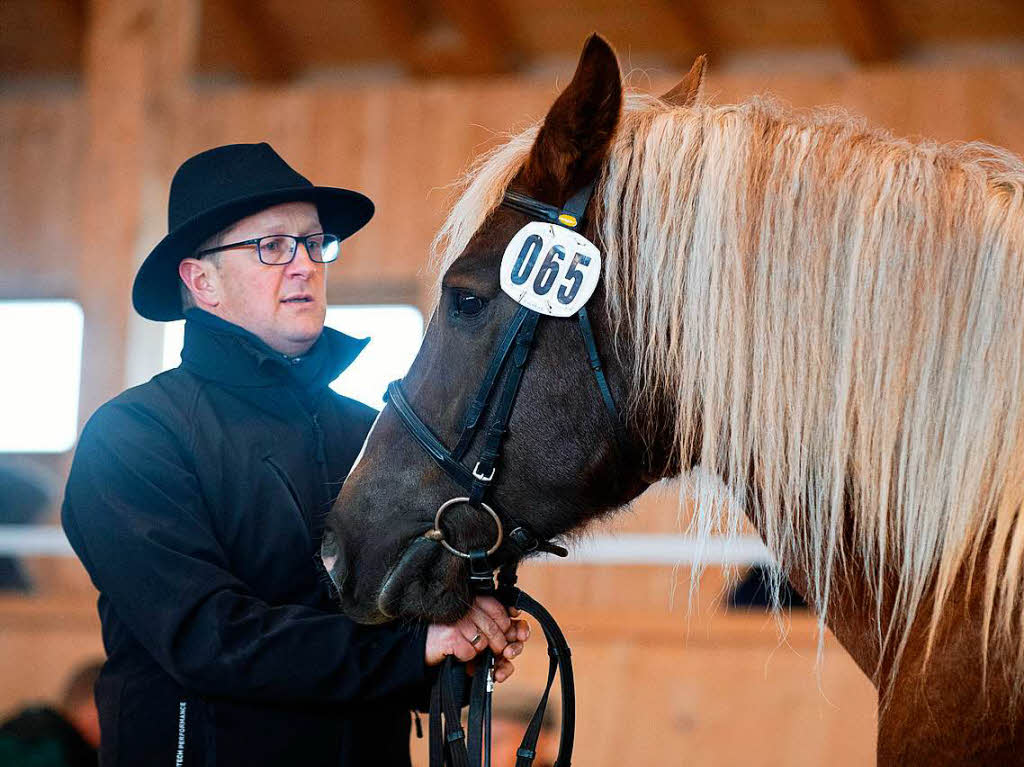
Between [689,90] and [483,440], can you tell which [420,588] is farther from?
[689,90]

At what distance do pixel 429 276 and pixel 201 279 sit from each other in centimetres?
→ 136

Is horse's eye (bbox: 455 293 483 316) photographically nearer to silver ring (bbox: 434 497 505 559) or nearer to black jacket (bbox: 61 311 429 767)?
silver ring (bbox: 434 497 505 559)

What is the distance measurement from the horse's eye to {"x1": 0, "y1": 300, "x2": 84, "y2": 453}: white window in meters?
6.19

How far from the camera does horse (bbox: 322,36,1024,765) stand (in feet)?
4.25

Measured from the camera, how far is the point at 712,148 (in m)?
1.48

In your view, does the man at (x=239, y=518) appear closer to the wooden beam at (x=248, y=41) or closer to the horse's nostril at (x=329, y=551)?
the horse's nostril at (x=329, y=551)

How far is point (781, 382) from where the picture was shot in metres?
1.40

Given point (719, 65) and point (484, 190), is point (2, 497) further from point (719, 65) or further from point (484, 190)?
point (484, 190)

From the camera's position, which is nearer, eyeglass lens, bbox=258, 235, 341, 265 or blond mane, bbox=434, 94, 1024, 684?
blond mane, bbox=434, 94, 1024, 684

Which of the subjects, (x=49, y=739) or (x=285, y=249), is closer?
(x=285, y=249)

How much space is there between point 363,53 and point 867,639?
654 cm

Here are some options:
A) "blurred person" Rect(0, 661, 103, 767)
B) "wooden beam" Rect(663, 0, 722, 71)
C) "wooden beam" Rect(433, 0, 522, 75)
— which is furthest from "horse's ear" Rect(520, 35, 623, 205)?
"wooden beam" Rect(433, 0, 522, 75)

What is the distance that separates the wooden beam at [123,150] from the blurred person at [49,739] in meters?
1.50

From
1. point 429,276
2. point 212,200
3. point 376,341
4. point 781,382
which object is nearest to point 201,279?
point 212,200
